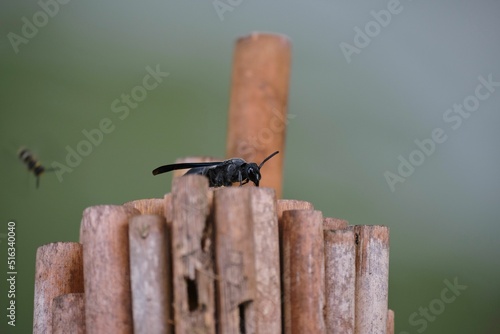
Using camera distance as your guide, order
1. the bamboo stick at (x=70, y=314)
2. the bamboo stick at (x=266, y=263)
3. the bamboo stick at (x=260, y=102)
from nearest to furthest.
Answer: the bamboo stick at (x=266, y=263) → the bamboo stick at (x=70, y=314) → the bamboo stick at (x=260, y=102)

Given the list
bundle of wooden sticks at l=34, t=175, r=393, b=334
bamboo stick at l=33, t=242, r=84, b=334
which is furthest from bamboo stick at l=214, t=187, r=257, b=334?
bamboo stick at l=33, t=242, r=84, b=334

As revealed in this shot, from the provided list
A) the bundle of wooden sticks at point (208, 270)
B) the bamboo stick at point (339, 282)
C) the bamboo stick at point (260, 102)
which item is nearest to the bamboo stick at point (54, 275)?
the bundle of wooden sticks at point (208, 270)

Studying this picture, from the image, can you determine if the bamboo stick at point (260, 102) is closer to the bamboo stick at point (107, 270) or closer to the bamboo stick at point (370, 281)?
the bamboo stick at point (370, 281)

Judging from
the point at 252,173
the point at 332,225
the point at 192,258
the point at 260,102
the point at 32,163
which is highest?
the point at 260,102

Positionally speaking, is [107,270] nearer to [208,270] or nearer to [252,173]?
[208,270]

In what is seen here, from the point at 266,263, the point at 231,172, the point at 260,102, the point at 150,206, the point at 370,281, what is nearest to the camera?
the point at 266,263

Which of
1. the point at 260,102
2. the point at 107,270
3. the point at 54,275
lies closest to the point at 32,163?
the point at 260,102

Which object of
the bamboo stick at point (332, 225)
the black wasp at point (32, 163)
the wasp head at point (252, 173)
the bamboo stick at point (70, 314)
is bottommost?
the bamboo stick at point (70, 314)

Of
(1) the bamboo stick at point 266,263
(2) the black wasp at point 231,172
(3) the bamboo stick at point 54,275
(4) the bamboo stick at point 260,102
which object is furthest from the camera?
(4) the bamboo stick at point 260,102

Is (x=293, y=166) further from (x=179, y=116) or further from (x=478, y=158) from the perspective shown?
(x=478, y=158)
